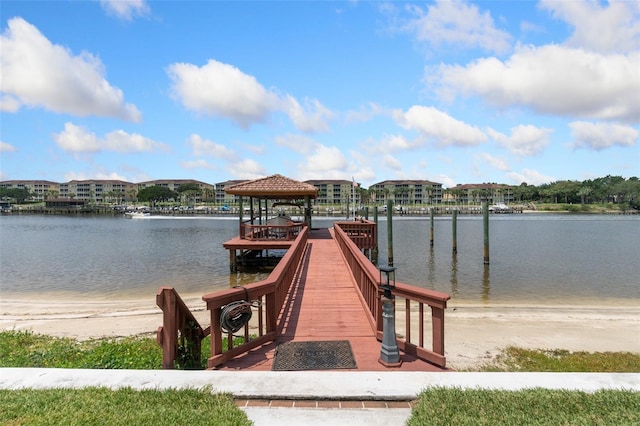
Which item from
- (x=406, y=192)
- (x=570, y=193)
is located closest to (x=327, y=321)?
(x=406, y=192)

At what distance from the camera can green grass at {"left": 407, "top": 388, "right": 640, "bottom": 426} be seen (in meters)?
3.14

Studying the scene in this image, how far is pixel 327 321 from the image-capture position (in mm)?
6652

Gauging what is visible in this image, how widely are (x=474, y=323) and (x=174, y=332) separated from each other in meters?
9.99

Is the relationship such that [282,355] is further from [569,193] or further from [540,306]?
[569,193]

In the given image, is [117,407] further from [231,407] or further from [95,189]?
[95,189]

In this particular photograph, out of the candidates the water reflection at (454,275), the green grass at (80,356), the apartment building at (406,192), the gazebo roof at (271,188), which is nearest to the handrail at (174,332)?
the green grass at (80,356)

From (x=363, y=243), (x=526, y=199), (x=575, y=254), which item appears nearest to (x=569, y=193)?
(x=526, y=199)

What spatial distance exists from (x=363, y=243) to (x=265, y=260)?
249 inches

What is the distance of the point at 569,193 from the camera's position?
132 m

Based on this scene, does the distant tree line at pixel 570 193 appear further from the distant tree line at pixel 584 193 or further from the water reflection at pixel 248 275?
A: the water reflection at pixel 248 275

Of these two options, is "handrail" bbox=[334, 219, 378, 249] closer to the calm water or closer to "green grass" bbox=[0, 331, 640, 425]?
the calm water

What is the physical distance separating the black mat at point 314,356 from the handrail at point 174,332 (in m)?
1.28

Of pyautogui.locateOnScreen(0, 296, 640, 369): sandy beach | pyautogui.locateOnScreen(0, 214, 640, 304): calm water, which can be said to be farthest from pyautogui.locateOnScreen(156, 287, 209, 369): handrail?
pyautogui.locateOnScreen(0, 214, 640, 304): calm water

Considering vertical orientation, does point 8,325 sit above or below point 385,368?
below
